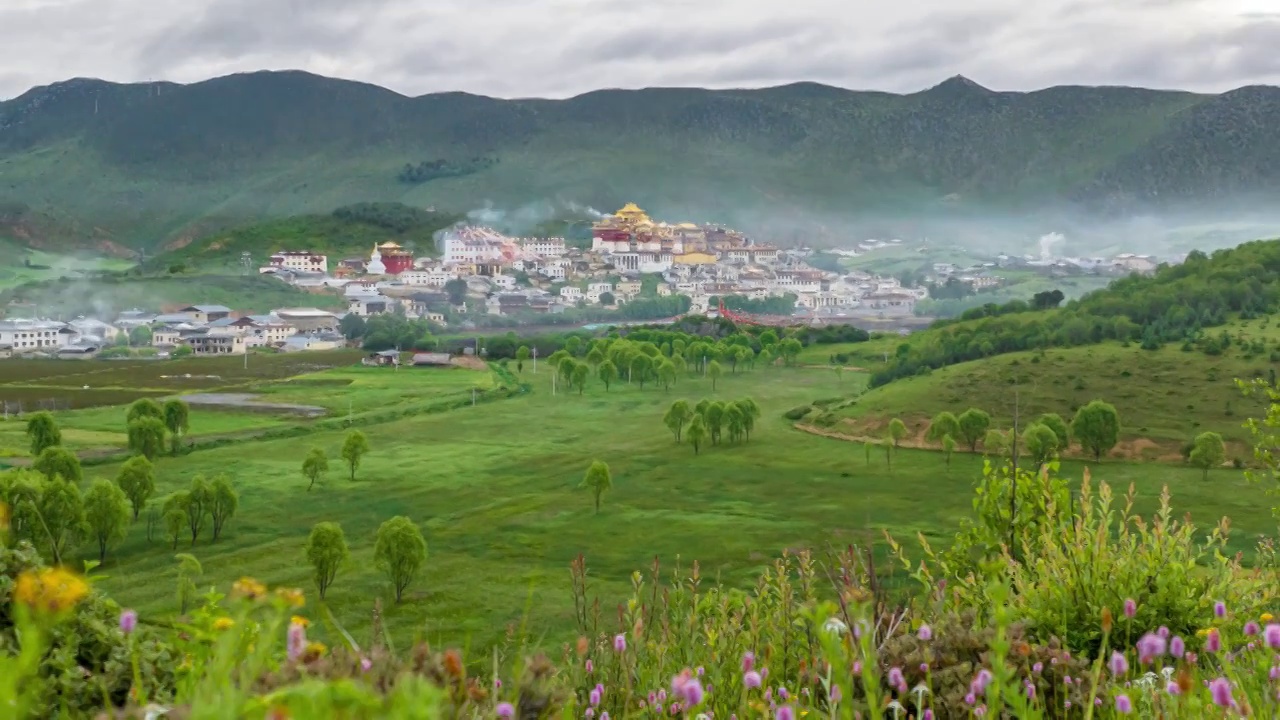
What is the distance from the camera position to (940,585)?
18.5 feet

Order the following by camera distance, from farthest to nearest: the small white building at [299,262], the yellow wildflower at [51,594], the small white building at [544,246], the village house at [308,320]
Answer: the small white building at [544,246]
the small white building at [299,262]
the village house at [308,320]
the yellow wildflower at [51,594]

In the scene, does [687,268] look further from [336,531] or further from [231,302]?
[336,531]

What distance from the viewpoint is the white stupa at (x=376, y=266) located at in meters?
124

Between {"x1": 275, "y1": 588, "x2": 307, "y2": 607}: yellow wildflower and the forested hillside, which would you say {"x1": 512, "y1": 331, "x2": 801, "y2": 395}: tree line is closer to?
the forested hillside

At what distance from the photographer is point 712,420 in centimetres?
4500

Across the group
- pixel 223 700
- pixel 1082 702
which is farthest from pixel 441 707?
pixel 1082 702

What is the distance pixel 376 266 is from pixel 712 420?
3399 inches

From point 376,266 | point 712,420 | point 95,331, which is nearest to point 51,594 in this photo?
point 712,420

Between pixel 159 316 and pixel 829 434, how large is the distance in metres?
63.4

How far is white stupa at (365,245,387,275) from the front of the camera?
124 meters

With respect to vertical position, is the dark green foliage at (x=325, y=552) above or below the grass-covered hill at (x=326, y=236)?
below

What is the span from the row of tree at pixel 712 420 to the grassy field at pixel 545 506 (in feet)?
2.65

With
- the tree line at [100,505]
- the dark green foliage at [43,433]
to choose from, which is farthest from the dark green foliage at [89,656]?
the dark green foliage at [43,433]

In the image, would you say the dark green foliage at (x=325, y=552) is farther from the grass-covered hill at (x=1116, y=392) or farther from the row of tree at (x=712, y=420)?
the grass-covered hill at (x=1116, y=392)
